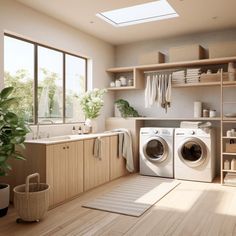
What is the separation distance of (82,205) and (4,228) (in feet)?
3.09

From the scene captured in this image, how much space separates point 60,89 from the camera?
4.59m

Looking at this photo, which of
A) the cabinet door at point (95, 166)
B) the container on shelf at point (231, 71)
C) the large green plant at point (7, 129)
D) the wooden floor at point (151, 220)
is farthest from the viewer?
the container on shelf at point (231, 71)

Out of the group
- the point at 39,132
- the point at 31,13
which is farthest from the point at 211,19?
the point at 39,132

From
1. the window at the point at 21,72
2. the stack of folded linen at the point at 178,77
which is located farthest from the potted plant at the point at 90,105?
the stack of folded linen at the point at 178,77

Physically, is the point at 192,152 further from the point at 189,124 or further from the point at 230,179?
the point at 230,179

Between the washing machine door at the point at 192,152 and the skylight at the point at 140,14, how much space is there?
2039 millimetres

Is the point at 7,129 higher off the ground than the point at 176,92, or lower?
lower

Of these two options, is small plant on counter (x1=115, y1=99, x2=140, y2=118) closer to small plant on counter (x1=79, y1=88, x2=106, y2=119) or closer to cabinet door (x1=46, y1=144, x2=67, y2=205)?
small plant on counter (x1=79, y1=88, x2=106, y2=119)

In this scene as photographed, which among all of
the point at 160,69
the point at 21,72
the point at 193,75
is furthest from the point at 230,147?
the point at 21,72

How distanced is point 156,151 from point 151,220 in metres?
2.26

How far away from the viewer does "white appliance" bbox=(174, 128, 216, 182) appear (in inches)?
174

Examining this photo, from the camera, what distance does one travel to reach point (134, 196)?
3625mm

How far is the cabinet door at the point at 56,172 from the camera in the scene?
319 centimetres

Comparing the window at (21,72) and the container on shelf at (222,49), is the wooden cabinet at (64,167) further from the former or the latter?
the container on shelf at (222,49)
